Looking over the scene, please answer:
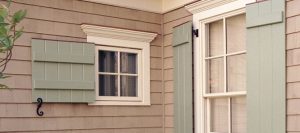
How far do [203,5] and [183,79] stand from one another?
843 millimetres

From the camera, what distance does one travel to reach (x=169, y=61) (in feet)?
15.4

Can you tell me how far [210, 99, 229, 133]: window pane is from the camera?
3.96 metres

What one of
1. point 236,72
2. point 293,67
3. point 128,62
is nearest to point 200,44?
point 236,72

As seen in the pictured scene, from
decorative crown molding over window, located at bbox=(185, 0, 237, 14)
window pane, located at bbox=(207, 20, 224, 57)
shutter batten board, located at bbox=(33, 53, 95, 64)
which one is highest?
decorative crown molding over window, located at bbox=(185, 0, 237, 14)

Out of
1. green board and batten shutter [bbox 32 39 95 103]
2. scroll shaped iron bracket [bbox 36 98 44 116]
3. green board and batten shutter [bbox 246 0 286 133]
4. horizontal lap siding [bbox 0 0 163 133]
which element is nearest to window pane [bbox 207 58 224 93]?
green board and batten shutter [bbox 246 0 286 133]

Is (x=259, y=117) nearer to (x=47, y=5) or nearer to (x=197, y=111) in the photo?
(x=197, y=111)

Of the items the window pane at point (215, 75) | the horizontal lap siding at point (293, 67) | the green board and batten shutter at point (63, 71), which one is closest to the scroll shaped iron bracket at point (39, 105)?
the green board and batten shutter at point (63, 71)

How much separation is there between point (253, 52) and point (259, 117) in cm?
58

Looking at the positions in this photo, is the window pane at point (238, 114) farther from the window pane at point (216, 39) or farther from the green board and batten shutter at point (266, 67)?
the window pane at point (216, 39)

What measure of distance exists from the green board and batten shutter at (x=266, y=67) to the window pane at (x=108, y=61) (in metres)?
1.62

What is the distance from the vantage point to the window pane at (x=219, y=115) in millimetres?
3959

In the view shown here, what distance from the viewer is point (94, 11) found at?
4.37 metres

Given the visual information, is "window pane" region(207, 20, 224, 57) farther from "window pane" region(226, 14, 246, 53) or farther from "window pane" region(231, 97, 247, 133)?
"window pane" region(231, 97, 247, 133)

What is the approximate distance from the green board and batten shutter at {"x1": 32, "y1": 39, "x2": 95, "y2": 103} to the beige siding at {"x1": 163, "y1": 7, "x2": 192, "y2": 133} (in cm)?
95
